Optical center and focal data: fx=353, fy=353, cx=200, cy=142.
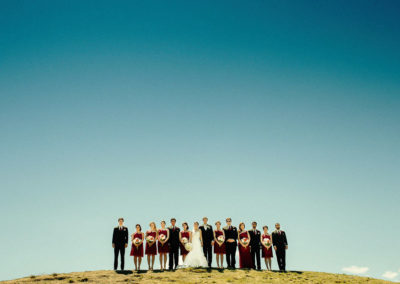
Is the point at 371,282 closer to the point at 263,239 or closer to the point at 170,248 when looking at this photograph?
the point at 263,239

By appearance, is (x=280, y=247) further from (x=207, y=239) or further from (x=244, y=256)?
(x=207, y=239)

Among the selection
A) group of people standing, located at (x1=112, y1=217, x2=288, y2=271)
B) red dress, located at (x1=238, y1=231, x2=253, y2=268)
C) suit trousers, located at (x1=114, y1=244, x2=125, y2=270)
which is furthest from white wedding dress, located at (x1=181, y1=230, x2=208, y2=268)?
suit trousers, located at (x1=114, y1=244, x2=125, y2=270)

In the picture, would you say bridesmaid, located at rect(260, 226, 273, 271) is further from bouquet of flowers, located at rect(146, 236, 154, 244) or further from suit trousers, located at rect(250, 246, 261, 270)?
bouquet of flowers, located at rect(146, 236, 154, 244)

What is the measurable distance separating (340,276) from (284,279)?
16.3 feet

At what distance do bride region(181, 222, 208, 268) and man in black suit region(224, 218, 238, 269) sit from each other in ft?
5.54

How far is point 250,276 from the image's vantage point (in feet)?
62.8

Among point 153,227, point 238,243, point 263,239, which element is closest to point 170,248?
point 153,227

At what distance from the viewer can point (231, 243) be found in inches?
869

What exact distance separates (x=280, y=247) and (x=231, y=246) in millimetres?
3266

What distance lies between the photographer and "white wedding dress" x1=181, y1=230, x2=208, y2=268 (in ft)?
68.7

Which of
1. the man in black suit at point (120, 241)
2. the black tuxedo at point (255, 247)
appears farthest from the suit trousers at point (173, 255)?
the black tuxedo at point (255, 247)

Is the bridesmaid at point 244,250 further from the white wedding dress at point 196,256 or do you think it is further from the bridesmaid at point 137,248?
the bridesmaid at point 137,248

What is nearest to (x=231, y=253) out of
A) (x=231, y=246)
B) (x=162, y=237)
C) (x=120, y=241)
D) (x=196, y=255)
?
(x=231, y=246)

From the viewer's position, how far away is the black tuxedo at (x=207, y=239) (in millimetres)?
21672
